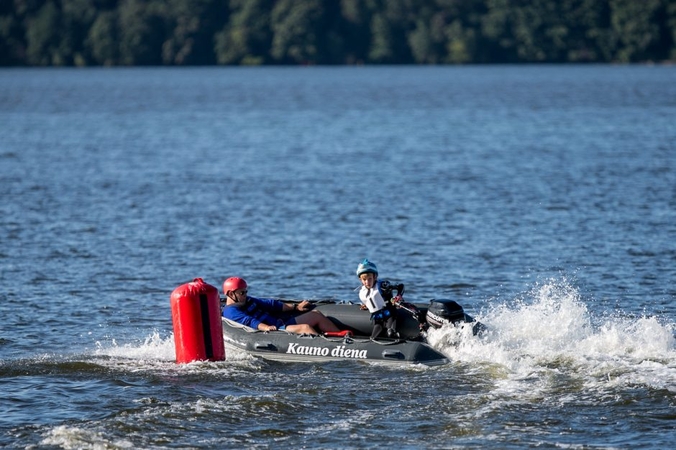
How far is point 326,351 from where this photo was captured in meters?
15.8

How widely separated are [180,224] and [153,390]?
1343cm

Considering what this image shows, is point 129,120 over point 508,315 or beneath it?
over

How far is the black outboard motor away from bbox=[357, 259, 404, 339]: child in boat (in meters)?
0.51

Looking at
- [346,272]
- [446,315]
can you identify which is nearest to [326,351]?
[446,315]

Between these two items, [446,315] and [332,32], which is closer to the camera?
[446,315]

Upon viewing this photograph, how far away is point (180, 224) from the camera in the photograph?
1098 inches

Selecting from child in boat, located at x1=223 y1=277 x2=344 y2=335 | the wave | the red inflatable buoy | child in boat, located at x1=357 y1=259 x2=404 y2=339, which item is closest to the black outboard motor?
the wave

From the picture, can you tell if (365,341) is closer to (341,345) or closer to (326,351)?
(341,345)

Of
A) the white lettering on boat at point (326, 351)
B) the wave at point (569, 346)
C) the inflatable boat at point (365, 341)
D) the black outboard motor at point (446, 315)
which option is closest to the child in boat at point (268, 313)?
the inflatable boat at point (365, 341)

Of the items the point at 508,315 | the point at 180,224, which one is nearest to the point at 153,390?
the point at 508,315

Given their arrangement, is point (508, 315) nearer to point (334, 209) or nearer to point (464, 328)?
point (464, 328)

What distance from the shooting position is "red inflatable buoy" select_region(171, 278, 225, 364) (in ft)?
50.4

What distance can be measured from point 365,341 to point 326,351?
1.78 ft

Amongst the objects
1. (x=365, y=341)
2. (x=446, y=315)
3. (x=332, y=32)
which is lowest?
(x=365, y=341)
